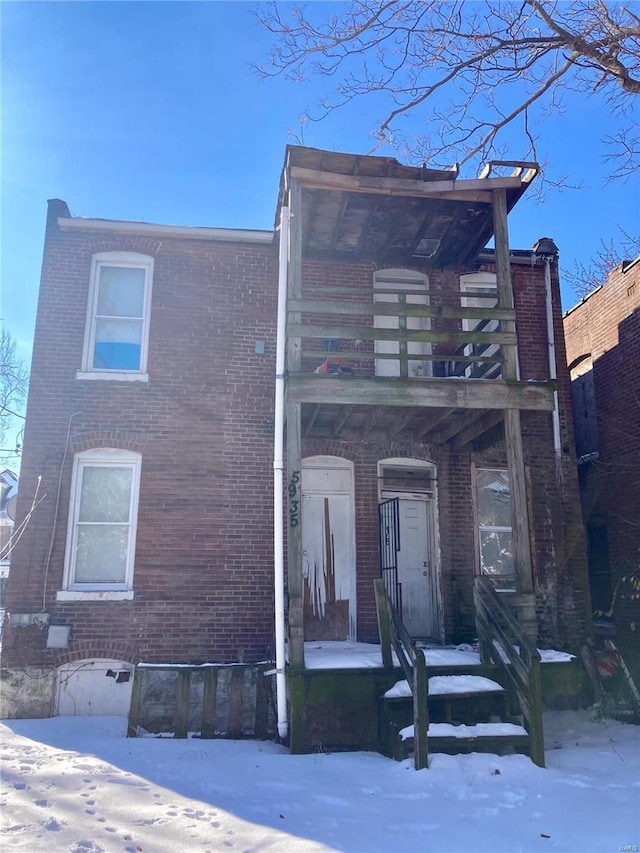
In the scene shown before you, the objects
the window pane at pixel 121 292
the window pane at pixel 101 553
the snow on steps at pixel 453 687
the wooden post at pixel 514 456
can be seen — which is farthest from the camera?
the window pane at pixel 121 292

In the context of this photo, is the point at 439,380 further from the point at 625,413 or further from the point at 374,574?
the point at 625,413

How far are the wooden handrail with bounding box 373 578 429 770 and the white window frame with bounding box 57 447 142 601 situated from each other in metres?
3.55

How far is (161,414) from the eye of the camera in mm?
10039

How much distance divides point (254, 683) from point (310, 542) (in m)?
2.38

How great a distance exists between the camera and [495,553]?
10.9 meters

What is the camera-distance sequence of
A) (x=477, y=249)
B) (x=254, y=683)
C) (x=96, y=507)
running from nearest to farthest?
(x=254, y=683) → (x=96, y=507) → (x=477, y=249)

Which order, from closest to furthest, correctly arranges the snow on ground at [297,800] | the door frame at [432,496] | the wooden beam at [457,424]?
the snow on ground at [297,800]
the wooden beam at [457,424]
the door frame at [432,496]

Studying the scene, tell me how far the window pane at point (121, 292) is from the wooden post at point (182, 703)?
520cm

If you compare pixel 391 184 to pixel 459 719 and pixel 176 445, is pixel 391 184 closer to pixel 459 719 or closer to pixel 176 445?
pixel 176 445

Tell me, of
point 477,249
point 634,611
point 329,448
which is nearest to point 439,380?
point 329,448

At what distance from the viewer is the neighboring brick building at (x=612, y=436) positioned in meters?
12.0

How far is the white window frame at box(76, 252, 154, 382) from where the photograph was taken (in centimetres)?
1006

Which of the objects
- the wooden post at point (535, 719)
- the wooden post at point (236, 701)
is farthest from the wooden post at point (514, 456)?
the wooden post at point (236, 701)

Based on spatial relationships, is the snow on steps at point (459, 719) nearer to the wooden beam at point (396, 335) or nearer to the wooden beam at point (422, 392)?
the wooden beam at point (422, 392)
